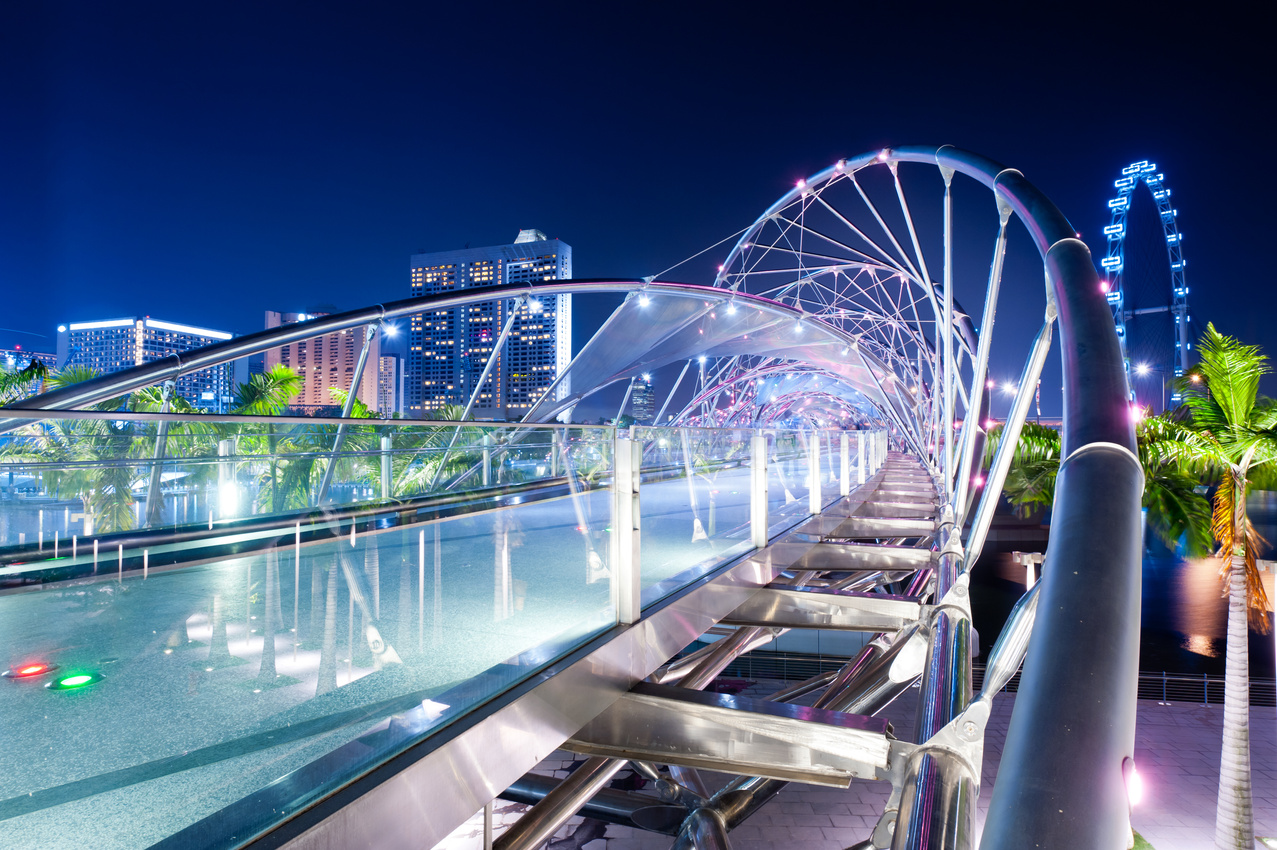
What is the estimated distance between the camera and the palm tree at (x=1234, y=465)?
1258cm

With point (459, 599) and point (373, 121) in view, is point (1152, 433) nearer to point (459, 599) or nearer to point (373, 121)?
point (459, 599)

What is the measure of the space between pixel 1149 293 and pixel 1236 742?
5012 centimetres

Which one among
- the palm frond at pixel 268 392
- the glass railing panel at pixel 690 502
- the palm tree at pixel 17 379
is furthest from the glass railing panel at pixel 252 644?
the palm frond at pixel 268 392

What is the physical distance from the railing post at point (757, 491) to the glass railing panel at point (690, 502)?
77 millimetres

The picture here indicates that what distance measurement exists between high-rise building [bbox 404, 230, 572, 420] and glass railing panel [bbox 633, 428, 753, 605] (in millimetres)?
38638

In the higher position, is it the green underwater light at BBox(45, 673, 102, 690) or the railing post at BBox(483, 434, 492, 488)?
the railing post at BBox(483, 434, 492, 488)

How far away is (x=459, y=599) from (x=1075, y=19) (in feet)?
166

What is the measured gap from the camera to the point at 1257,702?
74.4ft

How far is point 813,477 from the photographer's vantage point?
32.5 ft

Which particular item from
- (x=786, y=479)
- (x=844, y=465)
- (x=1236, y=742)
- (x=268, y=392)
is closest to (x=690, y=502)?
(x=786, y=479)

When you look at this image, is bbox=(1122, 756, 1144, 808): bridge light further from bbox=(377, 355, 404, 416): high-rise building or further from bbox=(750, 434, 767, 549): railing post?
bbox=(377, 355, 404, 416): high-rise building

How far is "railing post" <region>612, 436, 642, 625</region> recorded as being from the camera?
4.47m

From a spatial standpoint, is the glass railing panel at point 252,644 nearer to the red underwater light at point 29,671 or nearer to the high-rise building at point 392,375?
the red underwater light at point 29,671

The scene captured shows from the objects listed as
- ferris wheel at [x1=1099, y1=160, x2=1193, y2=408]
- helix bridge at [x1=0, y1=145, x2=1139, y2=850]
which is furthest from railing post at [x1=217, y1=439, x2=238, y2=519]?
ferris wheel at [x1=1099, y1=160, x2=1193, y2=408]
